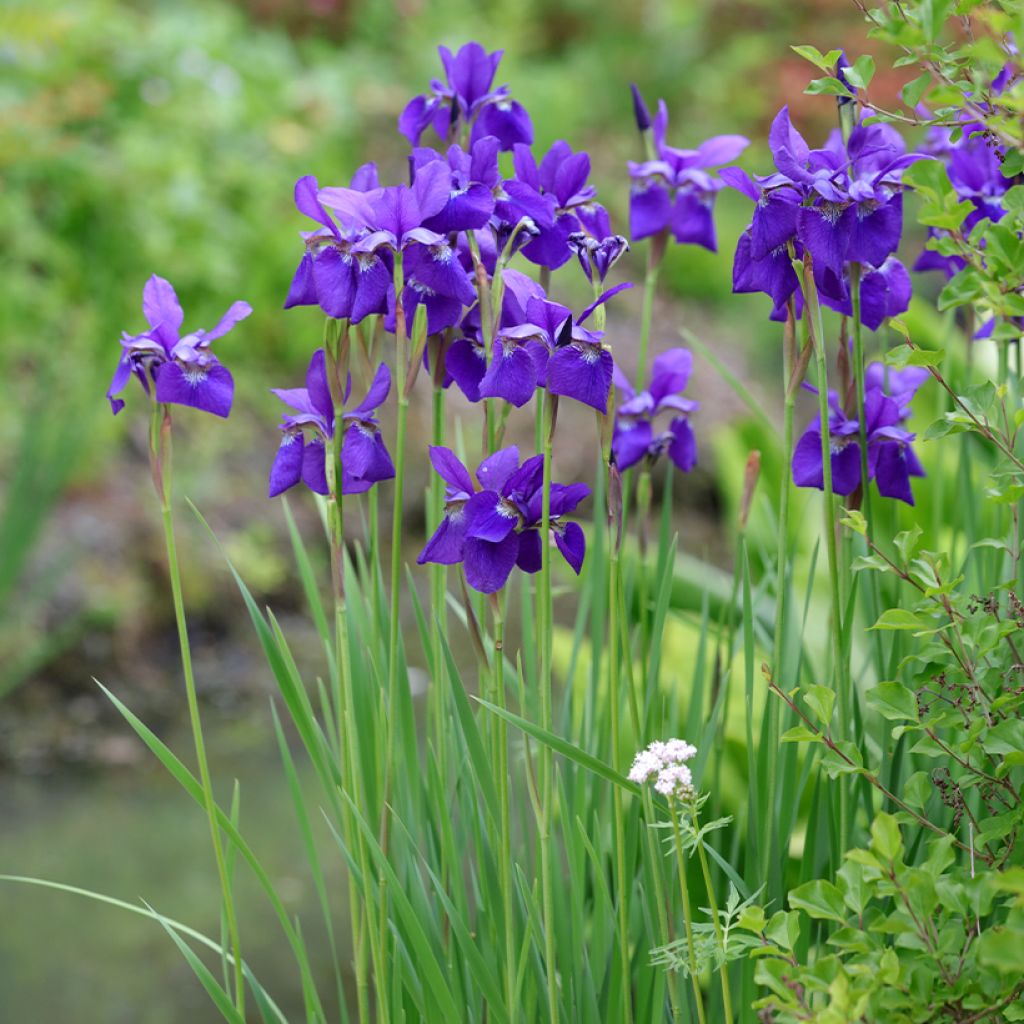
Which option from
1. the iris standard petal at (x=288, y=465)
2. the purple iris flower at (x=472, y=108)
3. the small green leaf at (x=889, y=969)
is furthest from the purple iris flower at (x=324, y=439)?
the small green leaf at (x=889, y=969)

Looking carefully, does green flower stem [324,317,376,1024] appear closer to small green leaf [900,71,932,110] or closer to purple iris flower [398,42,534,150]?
purple iris flower [398,42,534,150]

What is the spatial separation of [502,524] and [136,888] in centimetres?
196

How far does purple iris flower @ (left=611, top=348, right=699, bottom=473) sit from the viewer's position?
1.47 metres

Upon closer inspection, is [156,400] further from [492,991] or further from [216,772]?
[216,772]

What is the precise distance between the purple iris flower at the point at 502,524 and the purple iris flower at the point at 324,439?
0.08 m

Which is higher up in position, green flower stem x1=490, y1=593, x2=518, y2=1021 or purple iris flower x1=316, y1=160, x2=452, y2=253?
purple iris flower x1=316, y1=160, x2=452, y2=253

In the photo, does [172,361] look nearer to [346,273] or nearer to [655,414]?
[346,273]

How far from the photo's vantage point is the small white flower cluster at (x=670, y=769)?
91cm

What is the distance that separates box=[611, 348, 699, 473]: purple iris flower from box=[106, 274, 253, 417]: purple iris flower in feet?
1.69

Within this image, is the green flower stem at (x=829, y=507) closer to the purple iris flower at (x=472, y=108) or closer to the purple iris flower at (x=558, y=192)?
the purple iris flower at (x=558, y=192)

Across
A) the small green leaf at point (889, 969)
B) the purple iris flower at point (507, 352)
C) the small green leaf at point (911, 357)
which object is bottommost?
the small green leaf at point (889, 969)

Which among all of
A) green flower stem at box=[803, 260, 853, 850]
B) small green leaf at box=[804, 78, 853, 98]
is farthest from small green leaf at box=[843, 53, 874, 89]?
green flower stem at box=[803, 260, 853, 850]

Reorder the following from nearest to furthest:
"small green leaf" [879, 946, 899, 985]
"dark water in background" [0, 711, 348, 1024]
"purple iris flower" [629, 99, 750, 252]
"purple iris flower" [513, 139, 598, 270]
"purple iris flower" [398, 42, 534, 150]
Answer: "small green leaf" [879, 946, 899, 985]
"purple iris flower" [513, 139, 598, 270]
"purple iris flower" [398, 42, 534, 150]
"purple iris flower" [629, 99, 750, 252]
"dark water in background" [0, 711, 348, 1024]

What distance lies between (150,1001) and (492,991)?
Result: 1.49 meters
